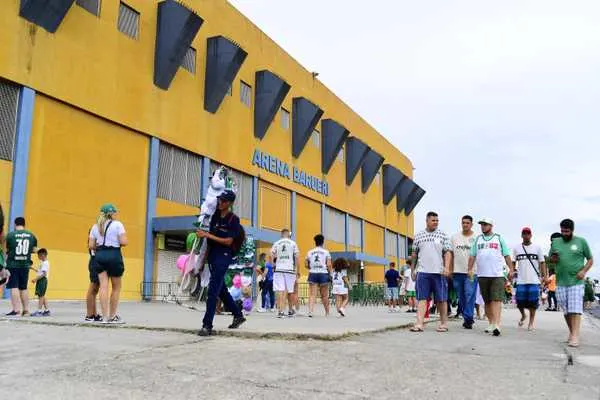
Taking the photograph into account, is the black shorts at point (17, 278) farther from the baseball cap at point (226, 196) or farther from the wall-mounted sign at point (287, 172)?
the wall-mounted sign at point (287, 172)

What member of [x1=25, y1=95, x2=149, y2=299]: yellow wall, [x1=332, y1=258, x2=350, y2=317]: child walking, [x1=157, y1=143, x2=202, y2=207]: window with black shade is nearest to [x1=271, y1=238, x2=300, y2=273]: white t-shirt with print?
[x1=332, y1=258, x2=350, y2=317]: child walking

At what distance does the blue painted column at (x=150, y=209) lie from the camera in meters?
21.8

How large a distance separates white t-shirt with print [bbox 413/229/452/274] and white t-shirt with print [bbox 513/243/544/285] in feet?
7.30

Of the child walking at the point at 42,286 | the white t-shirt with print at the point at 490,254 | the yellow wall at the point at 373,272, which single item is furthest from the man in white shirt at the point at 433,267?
the yellow wall at the point at 373,272

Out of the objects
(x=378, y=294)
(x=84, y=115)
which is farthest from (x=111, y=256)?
(x=378, y=294)

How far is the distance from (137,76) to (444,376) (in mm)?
19510

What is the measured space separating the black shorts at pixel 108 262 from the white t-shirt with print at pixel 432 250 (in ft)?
14.2

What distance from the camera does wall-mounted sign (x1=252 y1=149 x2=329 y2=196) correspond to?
2938cm

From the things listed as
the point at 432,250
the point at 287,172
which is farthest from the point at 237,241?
the point at 287,172

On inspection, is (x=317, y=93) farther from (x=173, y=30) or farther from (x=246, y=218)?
(x=173, y=30)

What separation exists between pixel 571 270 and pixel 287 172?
25452 mm

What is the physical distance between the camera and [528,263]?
32.9 feet

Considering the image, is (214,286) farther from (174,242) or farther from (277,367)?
(174,242)

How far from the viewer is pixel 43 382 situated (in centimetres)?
386
